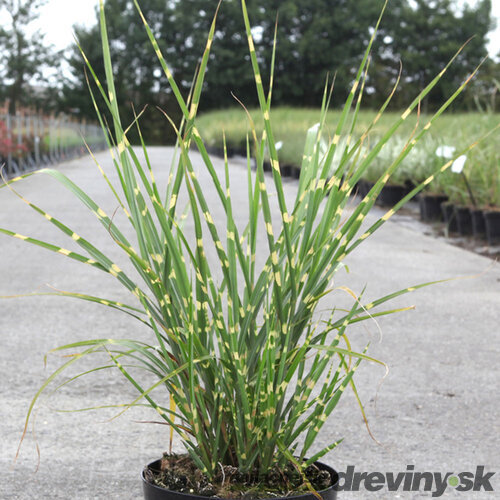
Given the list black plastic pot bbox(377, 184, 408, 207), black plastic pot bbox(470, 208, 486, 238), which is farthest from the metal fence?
black plastic pot bbox(470, 208, 486, 238)

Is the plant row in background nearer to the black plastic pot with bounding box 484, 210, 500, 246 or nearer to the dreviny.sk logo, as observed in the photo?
the black plastic pot with bounding box 484, 210, 500, 246

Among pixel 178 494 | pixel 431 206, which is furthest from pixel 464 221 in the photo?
pixel 178 494

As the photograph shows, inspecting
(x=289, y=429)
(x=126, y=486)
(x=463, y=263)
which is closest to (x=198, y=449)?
(x=289, y=429)

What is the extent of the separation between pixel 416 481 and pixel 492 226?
4.90 m

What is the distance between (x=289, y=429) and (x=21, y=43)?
43547 mm

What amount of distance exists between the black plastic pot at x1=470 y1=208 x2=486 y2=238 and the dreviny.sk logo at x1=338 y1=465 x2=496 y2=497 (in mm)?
5160

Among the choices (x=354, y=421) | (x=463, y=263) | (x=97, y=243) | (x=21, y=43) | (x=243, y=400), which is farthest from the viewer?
(x=21, y=43)

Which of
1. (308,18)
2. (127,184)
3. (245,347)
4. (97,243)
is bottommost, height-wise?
(97,243)

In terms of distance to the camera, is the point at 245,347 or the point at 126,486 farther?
the point at 126,486

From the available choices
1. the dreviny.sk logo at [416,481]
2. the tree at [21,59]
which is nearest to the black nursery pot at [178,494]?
the dreviny.sk logo at [416,481]

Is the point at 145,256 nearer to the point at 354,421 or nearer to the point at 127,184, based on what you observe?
the point at 127,184

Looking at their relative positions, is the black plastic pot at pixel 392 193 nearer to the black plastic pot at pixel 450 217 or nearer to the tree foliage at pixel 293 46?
the black plastic pot at pixel 450 217

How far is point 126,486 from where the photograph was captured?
2.20 m

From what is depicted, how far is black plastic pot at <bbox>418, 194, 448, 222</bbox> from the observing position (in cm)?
873
